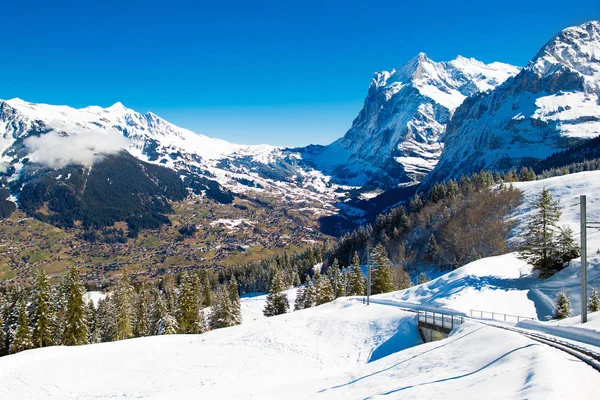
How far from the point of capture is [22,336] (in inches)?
2127

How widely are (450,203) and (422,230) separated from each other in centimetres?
1330

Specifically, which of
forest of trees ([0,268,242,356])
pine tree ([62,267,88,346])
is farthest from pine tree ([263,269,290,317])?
pine tree ([62,267,88,346])

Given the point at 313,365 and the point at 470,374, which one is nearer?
the point at 470,374

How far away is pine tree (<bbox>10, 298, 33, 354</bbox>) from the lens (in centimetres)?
5341

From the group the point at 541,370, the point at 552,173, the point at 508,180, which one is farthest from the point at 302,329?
the point at 552,173

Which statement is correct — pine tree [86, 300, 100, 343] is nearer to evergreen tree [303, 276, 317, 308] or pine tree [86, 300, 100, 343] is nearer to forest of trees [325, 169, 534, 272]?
evergreen tree [303, 276, 317, 308]

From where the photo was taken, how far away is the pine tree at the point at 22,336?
2103 inches

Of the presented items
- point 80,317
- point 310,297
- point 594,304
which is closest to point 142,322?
point 80,317

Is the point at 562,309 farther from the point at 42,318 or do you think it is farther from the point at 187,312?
the point at 42,318

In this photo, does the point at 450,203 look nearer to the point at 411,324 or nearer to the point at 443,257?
the point at 443,257

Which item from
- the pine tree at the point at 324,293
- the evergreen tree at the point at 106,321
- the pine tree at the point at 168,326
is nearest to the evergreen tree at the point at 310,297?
the pine tree at the point at 324,293

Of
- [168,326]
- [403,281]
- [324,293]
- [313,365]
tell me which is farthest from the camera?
[403,281]

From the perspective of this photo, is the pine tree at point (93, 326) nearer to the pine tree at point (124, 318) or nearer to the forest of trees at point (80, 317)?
the forest of trees at point (80, 317)

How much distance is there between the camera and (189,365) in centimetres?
3519
